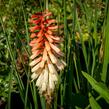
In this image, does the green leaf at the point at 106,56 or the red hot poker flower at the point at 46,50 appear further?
the green leaf at the point at 106,56

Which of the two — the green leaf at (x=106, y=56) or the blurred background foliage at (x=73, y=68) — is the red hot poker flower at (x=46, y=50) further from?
the green leaf at (x=106, y=56)

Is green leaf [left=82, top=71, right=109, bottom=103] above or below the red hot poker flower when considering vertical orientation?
below

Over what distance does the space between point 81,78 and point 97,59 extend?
189mm

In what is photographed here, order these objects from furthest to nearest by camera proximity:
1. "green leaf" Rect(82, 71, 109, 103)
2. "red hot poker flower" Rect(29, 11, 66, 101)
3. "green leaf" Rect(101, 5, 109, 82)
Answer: "green leaf" Rect(101, 5, 109, 82) < "green leaf" Rect(82, 71, 109, 103) < "red hot poker flower" Rect(29, 11, 66, 101)

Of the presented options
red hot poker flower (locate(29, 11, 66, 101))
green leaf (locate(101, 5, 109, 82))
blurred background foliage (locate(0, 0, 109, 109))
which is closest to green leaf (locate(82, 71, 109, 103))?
blurred background foliage (locate(0, 0, 109, 109))

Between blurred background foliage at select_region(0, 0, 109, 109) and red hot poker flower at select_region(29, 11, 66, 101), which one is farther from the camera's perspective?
blurred background foliage at select_region(0, 0, 109, 109)

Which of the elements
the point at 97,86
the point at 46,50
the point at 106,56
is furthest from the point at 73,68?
the point at 46,50

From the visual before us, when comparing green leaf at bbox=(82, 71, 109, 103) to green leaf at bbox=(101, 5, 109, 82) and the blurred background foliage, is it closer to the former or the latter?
the blurred background foliage

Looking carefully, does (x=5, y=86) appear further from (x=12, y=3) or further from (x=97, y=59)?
(x=12, y=3)

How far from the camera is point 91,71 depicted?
2.56m

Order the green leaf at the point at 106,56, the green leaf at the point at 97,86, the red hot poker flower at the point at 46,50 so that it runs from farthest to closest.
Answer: the green leaf at the point at 106,56 → the green leaf at the point at 97,86 → the red hot poker flower at the point at 46,50

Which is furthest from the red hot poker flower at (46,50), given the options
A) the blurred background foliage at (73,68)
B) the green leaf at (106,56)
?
the green leaf at (106,56)

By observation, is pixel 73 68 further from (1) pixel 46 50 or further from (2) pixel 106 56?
(1) pixel 46 50

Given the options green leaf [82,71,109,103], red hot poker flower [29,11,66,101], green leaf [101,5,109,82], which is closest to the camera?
red hot poker flower [29,11,66,101]
